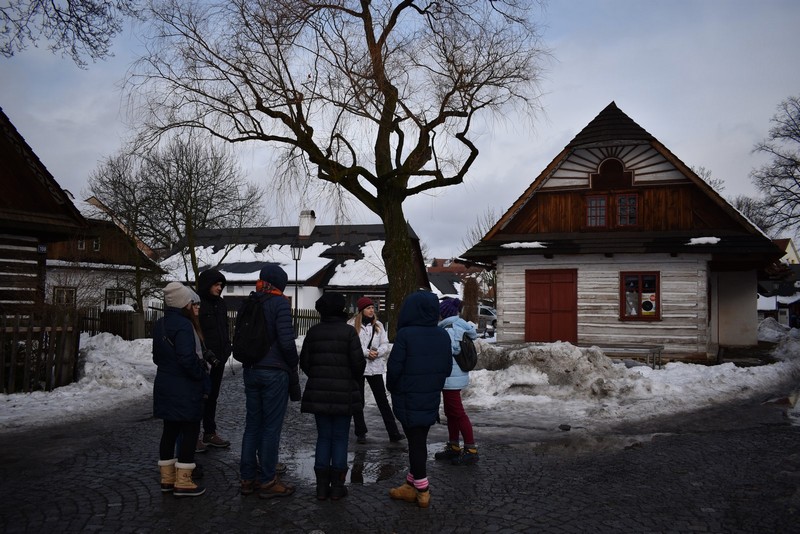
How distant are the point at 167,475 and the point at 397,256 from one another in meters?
11.2

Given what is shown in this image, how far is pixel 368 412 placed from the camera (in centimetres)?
1041

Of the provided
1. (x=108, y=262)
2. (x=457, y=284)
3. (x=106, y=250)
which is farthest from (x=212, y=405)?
(x=457, y=284)

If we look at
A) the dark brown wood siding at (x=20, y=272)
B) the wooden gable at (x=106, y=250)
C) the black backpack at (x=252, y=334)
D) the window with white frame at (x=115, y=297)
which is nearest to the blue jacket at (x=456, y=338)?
the black backpack at (x=252, y=334)

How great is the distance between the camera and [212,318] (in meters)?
7.34

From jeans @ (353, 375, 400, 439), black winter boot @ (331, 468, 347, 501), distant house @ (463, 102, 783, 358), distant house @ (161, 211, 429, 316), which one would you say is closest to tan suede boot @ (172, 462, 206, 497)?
black winter boot @ (331, 468, 347, 501)

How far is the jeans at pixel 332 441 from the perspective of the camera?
556 centimetres

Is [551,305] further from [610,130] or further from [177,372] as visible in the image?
[177,372]

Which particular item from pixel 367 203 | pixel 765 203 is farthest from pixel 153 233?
pixel 765 203

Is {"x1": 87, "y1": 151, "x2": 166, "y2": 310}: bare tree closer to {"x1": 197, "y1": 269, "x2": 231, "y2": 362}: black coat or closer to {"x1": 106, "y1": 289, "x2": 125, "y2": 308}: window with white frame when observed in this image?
{"x1": 106, "y1": 289, "x2": 125, "y2": 308}: window with white frame

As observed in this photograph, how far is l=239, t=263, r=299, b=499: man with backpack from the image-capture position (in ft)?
18.3

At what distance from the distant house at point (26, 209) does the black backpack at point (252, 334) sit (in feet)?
36.0

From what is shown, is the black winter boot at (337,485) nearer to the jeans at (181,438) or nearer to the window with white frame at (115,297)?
the jeans at (181,438)

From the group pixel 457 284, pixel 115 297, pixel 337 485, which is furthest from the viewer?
pixel 457 284

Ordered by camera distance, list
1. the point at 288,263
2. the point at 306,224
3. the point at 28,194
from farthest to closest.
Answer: the point at 288,263 < the point at 306,224 < the point at 28,194
